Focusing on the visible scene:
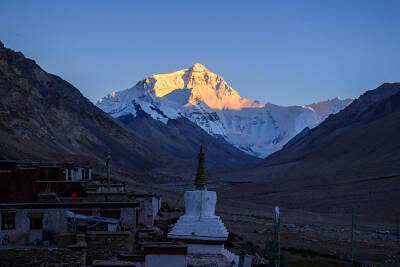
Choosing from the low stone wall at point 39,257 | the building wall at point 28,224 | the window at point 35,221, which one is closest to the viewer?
the low stone wall at point 39,257

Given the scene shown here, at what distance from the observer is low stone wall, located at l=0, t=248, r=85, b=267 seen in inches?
393

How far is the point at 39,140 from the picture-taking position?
7912 cm

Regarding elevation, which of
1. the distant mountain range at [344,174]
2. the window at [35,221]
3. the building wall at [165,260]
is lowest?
the building wall at [165,260]

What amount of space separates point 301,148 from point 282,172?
110ft

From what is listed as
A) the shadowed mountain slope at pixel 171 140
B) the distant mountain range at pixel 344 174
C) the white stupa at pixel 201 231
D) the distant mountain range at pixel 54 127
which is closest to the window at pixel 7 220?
the white stupa at pixel 201 231

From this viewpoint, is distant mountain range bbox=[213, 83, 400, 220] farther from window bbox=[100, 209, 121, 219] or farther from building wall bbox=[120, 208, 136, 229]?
window bbox=[100, 209, 121, 219]

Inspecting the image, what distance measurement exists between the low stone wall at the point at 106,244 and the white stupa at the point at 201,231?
147 centimetres

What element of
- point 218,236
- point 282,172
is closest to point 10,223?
point 218,236

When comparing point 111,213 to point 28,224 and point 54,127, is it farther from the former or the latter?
point 54,127

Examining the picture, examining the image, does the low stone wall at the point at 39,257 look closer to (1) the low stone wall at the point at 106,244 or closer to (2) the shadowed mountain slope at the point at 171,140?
(1) the low stone wall at the point at 106,244

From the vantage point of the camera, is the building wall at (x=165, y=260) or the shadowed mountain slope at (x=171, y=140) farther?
the shadowed mountain slope at (x=171, y=140)

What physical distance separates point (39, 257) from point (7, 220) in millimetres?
3325

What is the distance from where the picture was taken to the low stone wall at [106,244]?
11.1 m

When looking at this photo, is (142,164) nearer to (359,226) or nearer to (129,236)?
(359,226)
